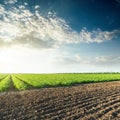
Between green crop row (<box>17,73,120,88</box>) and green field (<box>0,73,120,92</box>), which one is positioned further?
green crop row (<box>17,73,120,88</box>)

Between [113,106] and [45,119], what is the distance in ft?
17.6

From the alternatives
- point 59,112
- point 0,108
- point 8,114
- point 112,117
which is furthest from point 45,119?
point 0,108

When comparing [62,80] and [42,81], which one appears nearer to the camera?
[42,81]

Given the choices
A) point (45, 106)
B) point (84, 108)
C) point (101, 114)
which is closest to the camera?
point (101, 114)

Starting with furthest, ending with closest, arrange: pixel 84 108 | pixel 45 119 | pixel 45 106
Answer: pixel 45 106 < pixel 84 108 < pixel 45 119

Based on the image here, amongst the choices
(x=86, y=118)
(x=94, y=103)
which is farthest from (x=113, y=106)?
(x=86, y=118)

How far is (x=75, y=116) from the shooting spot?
12961mm

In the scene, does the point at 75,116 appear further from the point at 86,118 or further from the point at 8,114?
the point at 8,114

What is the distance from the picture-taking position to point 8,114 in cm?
1406

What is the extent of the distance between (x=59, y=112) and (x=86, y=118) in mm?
1999

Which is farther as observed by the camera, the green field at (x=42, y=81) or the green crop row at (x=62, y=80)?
the green crop row at (x=62, y=80)

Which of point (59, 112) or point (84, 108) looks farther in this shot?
point (84, 108)

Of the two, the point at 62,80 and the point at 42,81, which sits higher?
the point at 62,80

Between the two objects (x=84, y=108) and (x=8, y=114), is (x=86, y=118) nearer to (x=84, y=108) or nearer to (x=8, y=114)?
(x=84, y=108)
